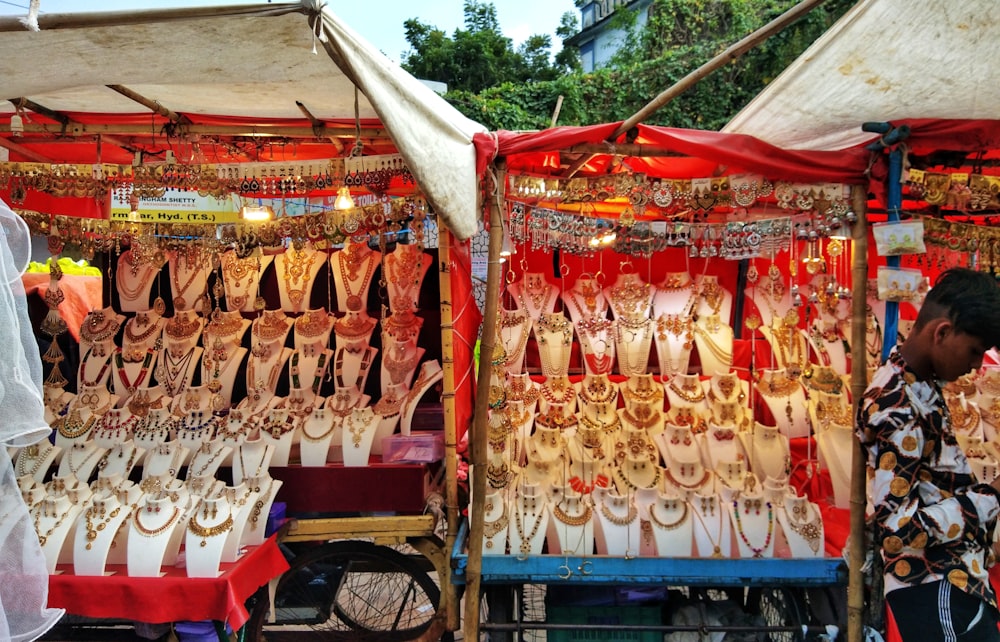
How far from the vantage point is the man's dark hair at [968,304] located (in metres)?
Result: 1.84

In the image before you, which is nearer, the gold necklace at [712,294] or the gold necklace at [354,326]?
the gold necklace at [354,326]

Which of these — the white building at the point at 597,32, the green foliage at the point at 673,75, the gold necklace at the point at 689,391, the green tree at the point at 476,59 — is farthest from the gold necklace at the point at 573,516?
the white building at the point at 597,32

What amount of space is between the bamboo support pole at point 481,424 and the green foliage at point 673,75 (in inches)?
347

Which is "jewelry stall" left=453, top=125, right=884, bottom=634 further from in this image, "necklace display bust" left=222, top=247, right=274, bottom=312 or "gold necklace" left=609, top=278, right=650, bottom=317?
"necklace display bust" left=222, top=247, right=274, bottom=312

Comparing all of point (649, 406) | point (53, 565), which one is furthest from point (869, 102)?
point (53, 565)

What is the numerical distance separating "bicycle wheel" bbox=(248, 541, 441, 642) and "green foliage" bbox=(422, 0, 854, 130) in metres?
9.27

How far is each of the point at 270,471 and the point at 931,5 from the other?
325cm

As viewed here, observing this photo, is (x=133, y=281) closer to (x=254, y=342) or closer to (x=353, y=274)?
(x=254, y=342)

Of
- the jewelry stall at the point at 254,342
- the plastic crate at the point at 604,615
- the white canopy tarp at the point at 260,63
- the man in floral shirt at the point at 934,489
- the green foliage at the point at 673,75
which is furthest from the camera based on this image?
the green foliage at the point at 673,75

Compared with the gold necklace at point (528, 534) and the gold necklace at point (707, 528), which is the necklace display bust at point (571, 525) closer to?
the gold necklace at point (528, 534)

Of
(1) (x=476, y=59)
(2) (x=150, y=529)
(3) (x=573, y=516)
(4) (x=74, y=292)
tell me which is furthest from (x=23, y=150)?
(1) (x=476, y=59)

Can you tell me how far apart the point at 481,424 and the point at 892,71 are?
213 cm

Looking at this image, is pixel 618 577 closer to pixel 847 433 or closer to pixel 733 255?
pixel 847 433

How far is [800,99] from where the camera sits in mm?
2752
